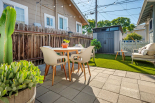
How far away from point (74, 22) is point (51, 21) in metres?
2.75

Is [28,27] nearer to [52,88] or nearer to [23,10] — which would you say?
[23,10]

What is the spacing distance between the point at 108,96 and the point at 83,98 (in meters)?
0.46

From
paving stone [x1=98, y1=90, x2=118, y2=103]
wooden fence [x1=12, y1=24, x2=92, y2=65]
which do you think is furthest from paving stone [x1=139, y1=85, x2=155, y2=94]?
wooden fence [x1=12, y1=24, x2=92, y2=65]

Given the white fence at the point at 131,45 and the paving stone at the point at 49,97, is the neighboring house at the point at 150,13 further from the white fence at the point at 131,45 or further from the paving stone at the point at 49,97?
the paving stone at the point at 49,97

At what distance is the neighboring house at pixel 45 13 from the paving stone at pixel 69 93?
434 centimetres

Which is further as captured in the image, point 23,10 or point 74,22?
point 74,22

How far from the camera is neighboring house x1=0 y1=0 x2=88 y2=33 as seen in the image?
13.7ft

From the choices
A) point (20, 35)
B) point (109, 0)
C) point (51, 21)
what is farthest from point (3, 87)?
point (109, 0)

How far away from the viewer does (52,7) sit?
232 inches

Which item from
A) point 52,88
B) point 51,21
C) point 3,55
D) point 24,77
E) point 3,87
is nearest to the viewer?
point 3,87

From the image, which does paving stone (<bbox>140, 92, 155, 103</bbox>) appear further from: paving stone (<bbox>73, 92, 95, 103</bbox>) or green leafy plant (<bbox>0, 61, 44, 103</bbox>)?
green leafy plant (<bbox>0, 61, 44, 103</bbox>)

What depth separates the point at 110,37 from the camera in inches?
318

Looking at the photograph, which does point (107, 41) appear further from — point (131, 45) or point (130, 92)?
point (130, 92)

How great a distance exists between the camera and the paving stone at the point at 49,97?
1.37 meters
